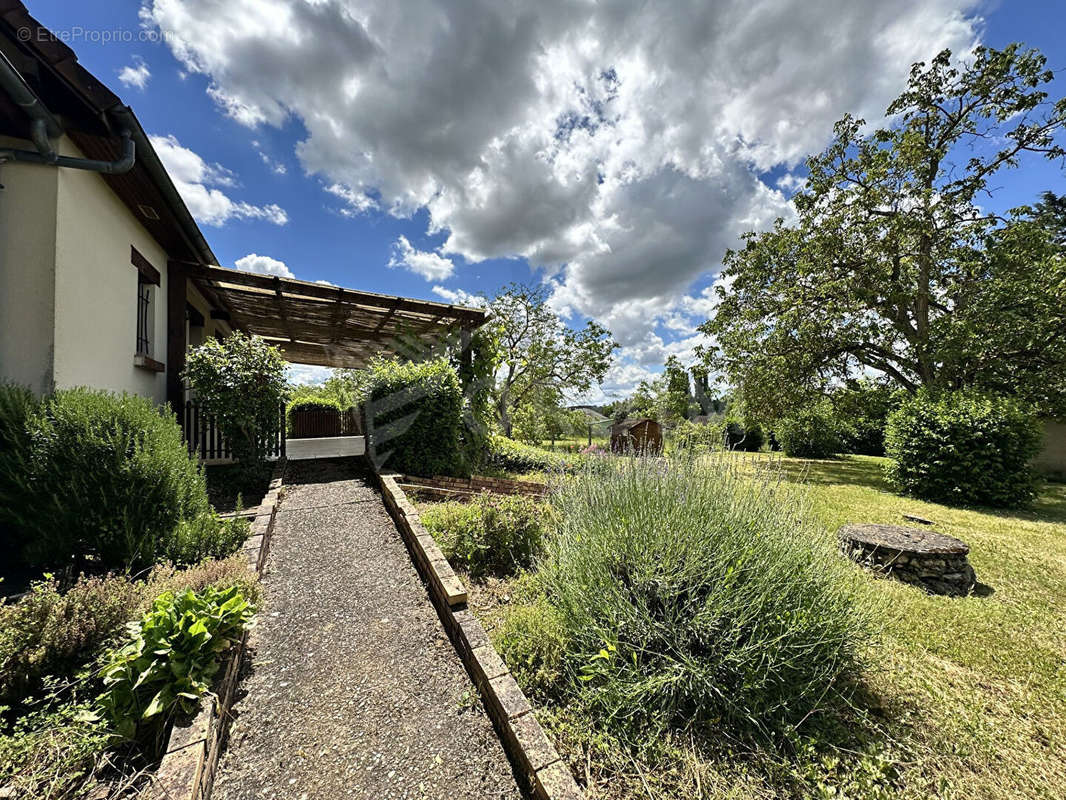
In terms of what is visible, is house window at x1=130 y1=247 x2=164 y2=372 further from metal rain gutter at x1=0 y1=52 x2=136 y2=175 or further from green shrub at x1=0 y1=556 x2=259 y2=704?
A: green shrub at x1=0 y1=556 x2=259 y2=704

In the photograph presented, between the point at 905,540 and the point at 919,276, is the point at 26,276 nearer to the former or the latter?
the point at 905,540

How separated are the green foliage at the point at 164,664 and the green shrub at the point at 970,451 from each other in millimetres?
11541

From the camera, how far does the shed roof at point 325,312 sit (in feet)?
20.0

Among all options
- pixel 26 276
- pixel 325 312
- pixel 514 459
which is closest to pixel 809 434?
pixel 514 459

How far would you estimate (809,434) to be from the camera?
15047mm

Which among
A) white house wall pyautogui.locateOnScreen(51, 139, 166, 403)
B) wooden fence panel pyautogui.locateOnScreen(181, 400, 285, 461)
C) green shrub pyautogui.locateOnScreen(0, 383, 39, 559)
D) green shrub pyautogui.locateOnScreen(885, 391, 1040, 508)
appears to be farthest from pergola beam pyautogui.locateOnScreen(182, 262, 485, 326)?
green shrub pyautogui.locateOnScreen(885, 391, 1040, 508)

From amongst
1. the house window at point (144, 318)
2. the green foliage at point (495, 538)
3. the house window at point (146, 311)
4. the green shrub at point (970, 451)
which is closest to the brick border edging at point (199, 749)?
the green foliage at point (495, 538)

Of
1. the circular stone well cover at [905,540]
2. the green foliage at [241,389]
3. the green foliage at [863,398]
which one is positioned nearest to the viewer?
the circular stone well cover at [905,540]

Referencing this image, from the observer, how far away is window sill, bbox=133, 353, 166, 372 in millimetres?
4824

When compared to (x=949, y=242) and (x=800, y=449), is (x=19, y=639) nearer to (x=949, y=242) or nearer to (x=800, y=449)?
(x=949, y=242)

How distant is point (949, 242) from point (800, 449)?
310 inches

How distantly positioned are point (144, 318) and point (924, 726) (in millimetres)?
8800

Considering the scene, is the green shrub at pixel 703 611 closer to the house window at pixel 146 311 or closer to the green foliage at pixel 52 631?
the green foliage at pixel 52 631

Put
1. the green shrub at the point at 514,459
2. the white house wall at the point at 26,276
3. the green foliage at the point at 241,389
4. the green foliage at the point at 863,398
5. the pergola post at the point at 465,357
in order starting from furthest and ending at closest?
the green foliage at the point at 863,398, the green shrub at the point at 514,459, the pergola post at the point at 465,357, the green foliage at the point at 241,389, the white house wall at the point at 26,276
